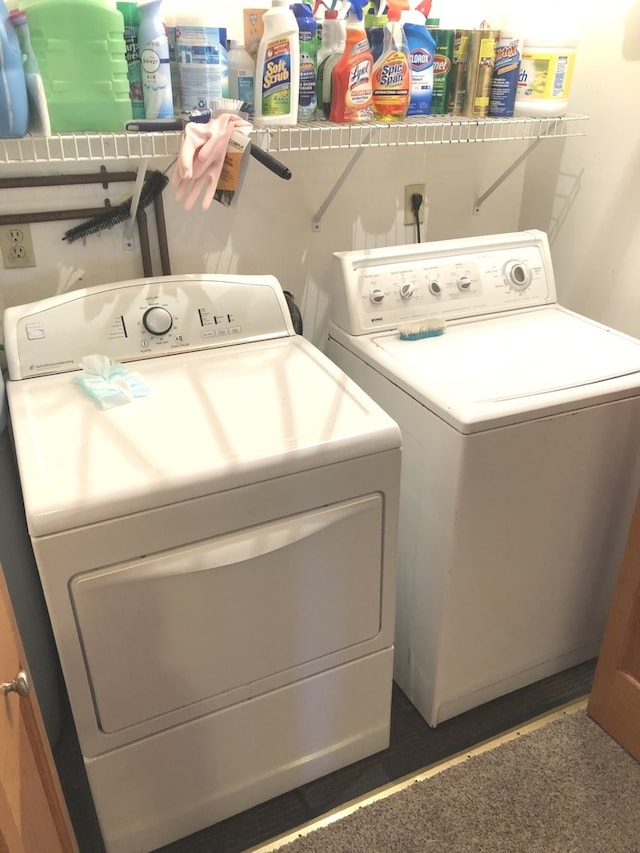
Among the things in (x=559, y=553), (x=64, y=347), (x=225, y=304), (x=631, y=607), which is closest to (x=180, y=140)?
(x=225, y=304)

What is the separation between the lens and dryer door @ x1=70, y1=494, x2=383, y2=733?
1.18 m

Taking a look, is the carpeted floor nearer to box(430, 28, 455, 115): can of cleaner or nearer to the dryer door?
the dryer door

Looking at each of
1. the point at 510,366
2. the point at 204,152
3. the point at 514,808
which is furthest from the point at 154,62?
the point at 514,808

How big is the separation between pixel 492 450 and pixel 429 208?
3.09ft

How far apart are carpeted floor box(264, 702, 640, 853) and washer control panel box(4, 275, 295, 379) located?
113 cm

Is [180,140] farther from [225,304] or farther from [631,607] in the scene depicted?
[631,607]

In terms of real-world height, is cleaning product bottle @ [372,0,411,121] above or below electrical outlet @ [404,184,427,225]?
above

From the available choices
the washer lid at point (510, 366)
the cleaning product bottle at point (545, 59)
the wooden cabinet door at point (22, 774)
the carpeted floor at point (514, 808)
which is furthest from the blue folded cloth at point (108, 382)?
the cleaning product bottle at point (545, 59)

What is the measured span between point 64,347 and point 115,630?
0.64 m

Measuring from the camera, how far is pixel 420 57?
1.63 meters

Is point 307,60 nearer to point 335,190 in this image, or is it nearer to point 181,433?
point 335,190

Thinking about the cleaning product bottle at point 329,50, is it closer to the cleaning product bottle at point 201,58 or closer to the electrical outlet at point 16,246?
the cleaning product bottle at point 201,58

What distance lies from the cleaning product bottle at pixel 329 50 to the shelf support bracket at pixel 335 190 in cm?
26

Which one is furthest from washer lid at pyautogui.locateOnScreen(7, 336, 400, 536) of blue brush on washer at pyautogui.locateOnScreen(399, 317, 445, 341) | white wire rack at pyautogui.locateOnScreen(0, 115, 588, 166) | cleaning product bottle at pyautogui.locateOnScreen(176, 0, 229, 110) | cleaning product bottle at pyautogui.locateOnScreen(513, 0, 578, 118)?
cleaning product bottle at pyautogui.locateOnScreen(513, 0, 578, 118)
